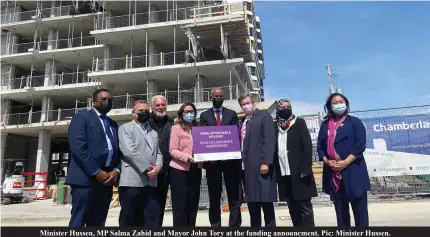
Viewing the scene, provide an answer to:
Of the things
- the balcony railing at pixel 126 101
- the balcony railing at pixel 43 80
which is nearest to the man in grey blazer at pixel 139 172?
the balcony railing at pixel 126 101

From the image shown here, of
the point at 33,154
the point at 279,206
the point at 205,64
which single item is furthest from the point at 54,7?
the point at 279,206

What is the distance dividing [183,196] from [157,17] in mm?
25523

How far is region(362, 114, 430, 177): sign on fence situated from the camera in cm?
945

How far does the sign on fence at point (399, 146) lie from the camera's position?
945 cm

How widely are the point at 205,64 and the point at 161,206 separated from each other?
20.3 metres

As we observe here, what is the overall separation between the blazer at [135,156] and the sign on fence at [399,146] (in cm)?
783

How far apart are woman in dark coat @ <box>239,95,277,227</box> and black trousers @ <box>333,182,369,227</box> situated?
0.79 metres

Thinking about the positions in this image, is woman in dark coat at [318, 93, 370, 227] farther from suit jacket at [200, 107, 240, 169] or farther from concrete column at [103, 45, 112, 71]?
concrete column at [103, 45, 112, 71]

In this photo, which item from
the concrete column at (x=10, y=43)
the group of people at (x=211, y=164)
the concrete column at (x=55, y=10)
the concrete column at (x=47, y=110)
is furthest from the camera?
the concrete column at (x=10, y=43)

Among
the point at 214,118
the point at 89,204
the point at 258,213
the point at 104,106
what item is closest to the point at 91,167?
the point at 89,204

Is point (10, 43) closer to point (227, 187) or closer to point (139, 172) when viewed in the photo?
point (139, 172)

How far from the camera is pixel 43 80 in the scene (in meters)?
30.2


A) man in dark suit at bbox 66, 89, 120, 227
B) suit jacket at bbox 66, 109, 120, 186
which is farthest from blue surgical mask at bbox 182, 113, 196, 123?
suit jacket at bbox 66, 109, 120, 186

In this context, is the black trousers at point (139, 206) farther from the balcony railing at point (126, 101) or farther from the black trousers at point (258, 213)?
the balcony railing at point (126, 101)
